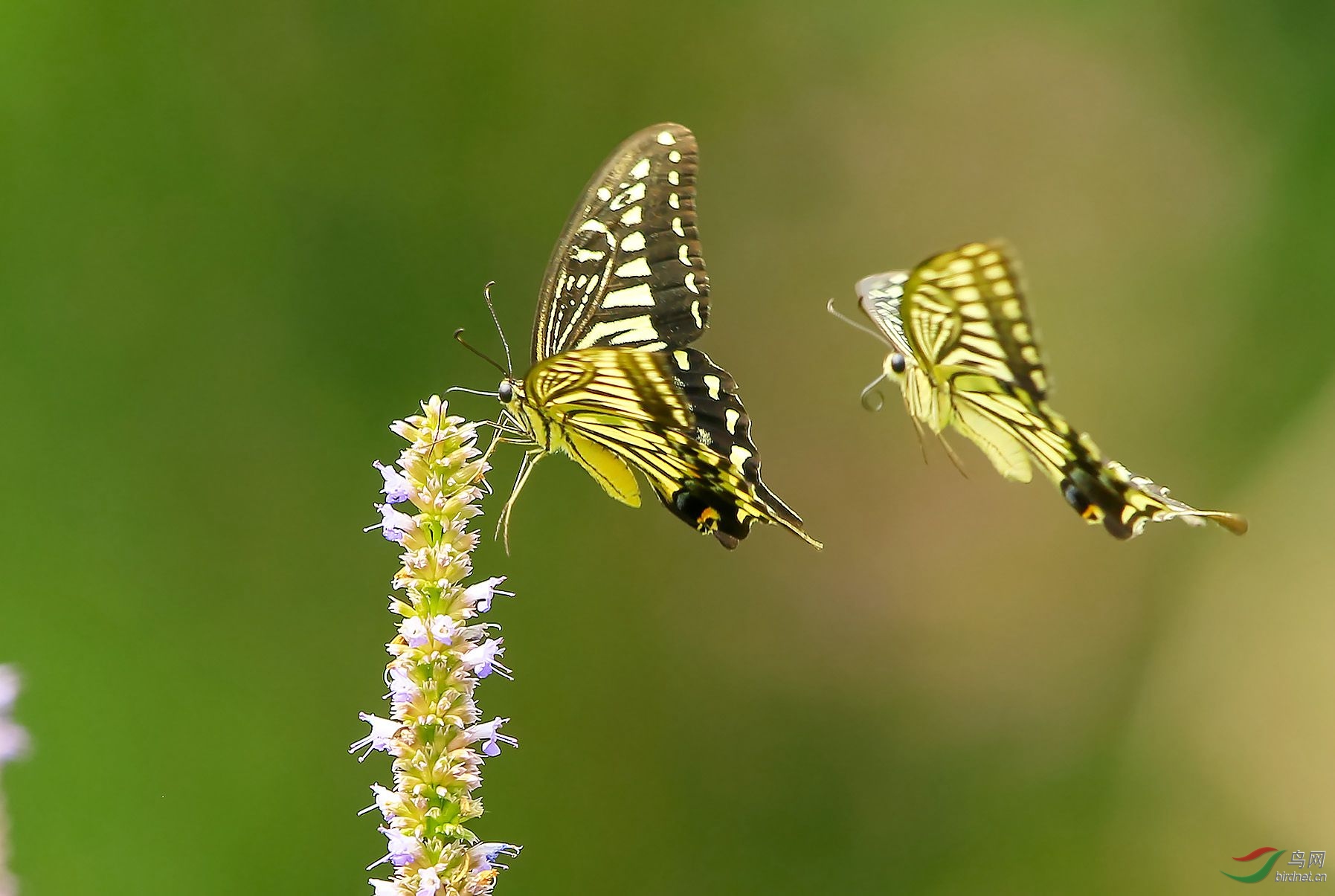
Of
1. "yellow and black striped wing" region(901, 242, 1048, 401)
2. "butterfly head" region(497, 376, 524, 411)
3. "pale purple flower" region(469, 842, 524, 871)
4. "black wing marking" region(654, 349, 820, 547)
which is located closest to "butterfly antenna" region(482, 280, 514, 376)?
"butterfly head" region(497, 376, 524, 411)

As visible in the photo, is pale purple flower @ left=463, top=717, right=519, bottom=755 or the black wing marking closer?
pale purple flower @ left=463, top=717, right=519, bottom=755

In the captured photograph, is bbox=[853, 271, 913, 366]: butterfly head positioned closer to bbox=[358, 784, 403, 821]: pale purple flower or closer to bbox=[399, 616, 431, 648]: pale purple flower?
bbox=[399, 616, 431, 648]: pale purple flower

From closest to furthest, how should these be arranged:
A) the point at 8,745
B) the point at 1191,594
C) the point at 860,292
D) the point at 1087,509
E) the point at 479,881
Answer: the point at 8,745
the point at 479,881
the point at 1087,509
the point at 860,292
the point at 1191,594

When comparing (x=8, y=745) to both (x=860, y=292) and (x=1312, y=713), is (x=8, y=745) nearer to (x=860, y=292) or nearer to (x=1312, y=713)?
(x=860, y=292)

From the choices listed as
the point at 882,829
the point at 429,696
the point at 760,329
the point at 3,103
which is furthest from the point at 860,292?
the point at 3,103

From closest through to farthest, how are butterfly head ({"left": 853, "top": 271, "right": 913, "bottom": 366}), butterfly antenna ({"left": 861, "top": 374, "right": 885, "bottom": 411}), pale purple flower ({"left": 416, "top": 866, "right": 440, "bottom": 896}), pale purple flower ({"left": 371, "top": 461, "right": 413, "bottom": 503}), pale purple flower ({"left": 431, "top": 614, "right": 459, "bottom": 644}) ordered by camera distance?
pale purple flower ({"left": 416, "top": 866, "right": 440, "bottom": 896})
pale purple flower ({"left": 431, "top": 614, "right": 459, "bottom": 644})
pale purple flower ({"left": 371, "top": 461, "right": 413, "bottom": 503})
butterfly antenna ({"left": 861, "top": 374, "right": 885, "bottom": 411})
butterfly head ({"left": 853, "top": 271, "right": 913, "bottom": 366})

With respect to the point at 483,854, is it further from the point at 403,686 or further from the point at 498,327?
the point at 498,327
